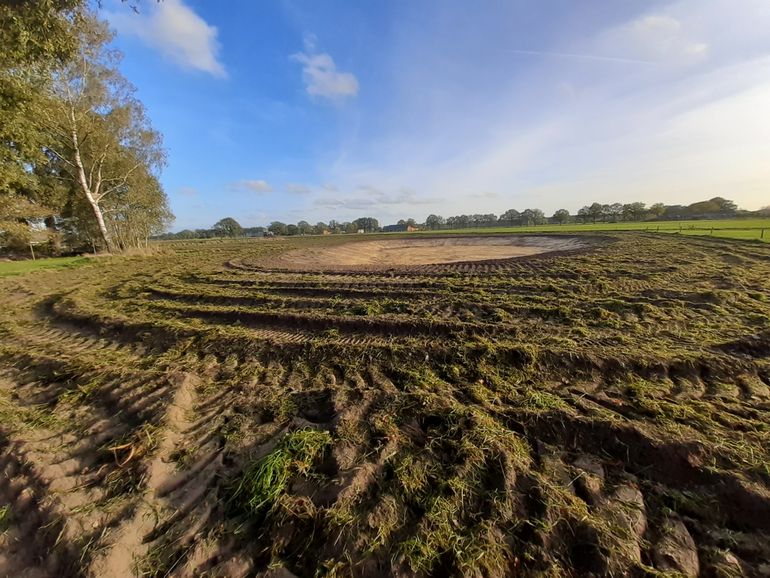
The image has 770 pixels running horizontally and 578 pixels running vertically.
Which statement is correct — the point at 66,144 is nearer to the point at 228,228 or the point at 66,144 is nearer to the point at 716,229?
the point at 716,229

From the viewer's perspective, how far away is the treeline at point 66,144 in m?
9.22

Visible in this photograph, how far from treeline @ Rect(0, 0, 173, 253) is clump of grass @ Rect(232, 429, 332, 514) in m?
11.7

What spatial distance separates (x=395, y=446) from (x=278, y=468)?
1.19 m

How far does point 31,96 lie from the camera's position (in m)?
12.2

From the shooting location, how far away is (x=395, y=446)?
326 cm

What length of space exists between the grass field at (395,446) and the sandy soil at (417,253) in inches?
452

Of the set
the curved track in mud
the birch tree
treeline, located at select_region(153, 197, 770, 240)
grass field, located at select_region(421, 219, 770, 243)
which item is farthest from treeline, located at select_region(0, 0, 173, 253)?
treeline, located at select_region(153, 197, 770, 240)

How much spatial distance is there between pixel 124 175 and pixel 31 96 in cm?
1713

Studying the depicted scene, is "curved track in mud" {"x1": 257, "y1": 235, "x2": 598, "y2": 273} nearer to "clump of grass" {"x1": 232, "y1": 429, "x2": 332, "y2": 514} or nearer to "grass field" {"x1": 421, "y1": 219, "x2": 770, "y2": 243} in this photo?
"grass field" {"x1": 421, "y1": 219, "x2": 770, "y2": 243}

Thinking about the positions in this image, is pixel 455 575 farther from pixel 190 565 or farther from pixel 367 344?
pixel 367 344

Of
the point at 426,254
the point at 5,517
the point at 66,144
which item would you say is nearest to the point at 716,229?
the point at 426,254

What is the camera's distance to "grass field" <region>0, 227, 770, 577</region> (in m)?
2.35

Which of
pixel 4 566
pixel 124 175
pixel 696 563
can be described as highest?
pixel 124 175

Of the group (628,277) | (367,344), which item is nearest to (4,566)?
(367,344)
